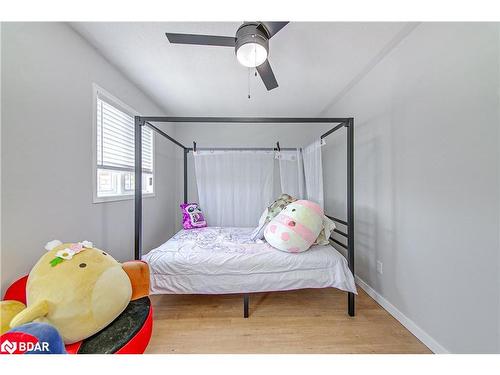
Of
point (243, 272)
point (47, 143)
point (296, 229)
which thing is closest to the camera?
point (47, 143)

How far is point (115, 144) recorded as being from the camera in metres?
2.07

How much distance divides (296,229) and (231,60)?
68.3 inches

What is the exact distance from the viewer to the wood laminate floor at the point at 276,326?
141cm

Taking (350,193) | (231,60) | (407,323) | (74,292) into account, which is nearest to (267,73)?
(231,60)

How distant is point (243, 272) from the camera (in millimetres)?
1729

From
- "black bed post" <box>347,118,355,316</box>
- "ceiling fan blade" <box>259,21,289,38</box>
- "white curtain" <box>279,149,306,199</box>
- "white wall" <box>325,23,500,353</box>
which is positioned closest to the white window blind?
"ceiling fan blade" <box>259,21,289,38</box>

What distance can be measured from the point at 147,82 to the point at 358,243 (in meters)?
3.15

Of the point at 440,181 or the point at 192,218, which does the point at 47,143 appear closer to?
the point at 192,218

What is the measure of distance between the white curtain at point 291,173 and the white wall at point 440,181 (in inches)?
39.8

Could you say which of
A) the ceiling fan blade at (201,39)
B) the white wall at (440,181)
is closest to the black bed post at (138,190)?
the ceiling fan blade at (201,39)

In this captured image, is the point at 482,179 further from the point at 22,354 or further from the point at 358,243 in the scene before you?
the point at 22,354
